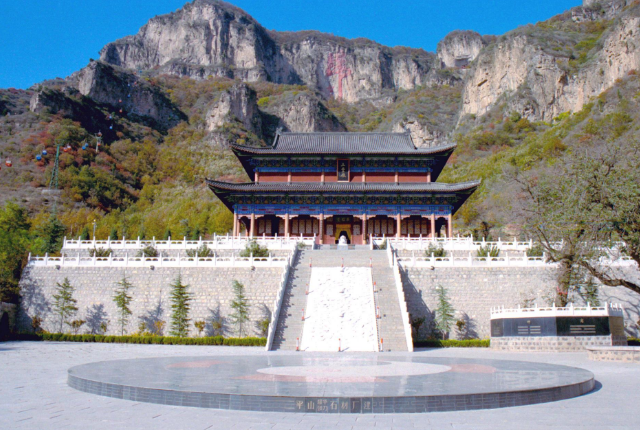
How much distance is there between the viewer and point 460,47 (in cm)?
15338

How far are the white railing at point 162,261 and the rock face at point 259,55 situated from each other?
389ft

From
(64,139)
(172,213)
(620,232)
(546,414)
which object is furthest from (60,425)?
(64,139)

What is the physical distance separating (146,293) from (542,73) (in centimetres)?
9137

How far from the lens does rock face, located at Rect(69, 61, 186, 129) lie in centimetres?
9956

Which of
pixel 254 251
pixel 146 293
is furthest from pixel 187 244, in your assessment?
pixel 146 293

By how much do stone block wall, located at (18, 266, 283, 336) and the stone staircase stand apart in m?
2.12

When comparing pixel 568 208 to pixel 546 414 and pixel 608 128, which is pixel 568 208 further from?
pixel 608 128

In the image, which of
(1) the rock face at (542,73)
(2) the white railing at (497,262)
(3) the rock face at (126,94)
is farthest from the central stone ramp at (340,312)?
(3) the rock face at (126,94)

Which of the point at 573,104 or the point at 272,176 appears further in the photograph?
the point at 573,104

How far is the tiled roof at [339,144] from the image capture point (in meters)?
42.5

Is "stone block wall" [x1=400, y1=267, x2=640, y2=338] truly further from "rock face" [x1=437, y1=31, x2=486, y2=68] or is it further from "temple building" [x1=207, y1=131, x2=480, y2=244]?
"rock face" [x1=437, y1=31, x2=486, y2=68]

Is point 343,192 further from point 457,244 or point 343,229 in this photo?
point 457,244

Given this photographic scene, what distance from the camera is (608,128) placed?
6334 cm

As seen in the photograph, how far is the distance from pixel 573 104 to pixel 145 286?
87.4m
